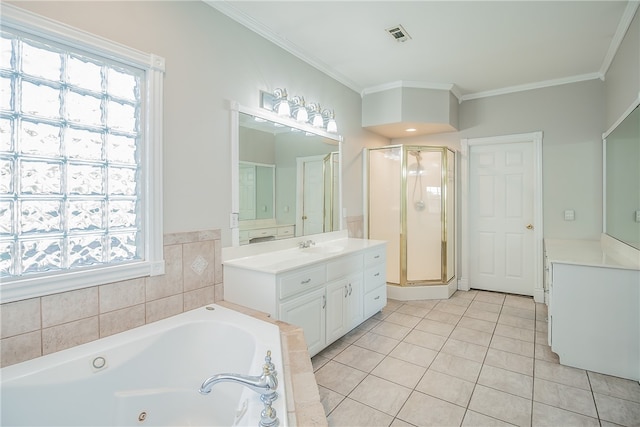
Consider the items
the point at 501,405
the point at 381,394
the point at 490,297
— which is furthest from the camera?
the point at 490,297

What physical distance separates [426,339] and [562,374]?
951 mm

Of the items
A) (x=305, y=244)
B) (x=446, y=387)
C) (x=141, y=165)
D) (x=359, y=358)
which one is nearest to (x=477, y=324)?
(x=446, y=387)

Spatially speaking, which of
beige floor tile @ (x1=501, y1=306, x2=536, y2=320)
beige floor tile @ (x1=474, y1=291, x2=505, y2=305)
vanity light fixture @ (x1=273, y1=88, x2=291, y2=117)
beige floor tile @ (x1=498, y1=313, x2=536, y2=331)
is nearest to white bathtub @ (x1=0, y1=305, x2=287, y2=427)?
vanity light fixture @ (x1=273, y1=88, x2=291, y2=117)

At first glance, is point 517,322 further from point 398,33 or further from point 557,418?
point 398,33

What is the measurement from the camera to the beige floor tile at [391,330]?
2.88 meters

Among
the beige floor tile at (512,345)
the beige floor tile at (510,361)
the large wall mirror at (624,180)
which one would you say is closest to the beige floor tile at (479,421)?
the beige floor tile at (510,361)

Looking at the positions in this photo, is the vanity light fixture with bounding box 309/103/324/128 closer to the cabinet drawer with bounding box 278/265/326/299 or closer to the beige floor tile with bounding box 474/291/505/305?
the cabinet drawer with bounding box 278/265/326/299

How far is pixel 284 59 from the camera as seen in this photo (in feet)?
9.16

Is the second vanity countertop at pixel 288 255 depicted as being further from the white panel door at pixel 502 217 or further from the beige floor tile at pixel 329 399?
the white panel door at pixel 502 217

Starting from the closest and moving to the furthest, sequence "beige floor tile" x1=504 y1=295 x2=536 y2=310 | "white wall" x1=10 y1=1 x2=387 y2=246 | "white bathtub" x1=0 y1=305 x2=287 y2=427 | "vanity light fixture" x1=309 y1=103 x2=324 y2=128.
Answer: "white bathtub" x1=0 y1=305 x2=287 y2=427 → "white wall" x1=10 y1=1 x2=387 y2=246 → "vanity light fixture" x1=309 y1=103 x2=324 y2=128 → "beige floor tile" x1=504 y1=295 x2=536 y2=310

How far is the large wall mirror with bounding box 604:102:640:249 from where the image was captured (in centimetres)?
239

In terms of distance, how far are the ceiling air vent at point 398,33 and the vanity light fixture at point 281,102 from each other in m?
0.99

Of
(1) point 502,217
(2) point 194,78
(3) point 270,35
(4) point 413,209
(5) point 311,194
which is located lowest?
(1) point 502,217

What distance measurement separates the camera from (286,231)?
2816mm
